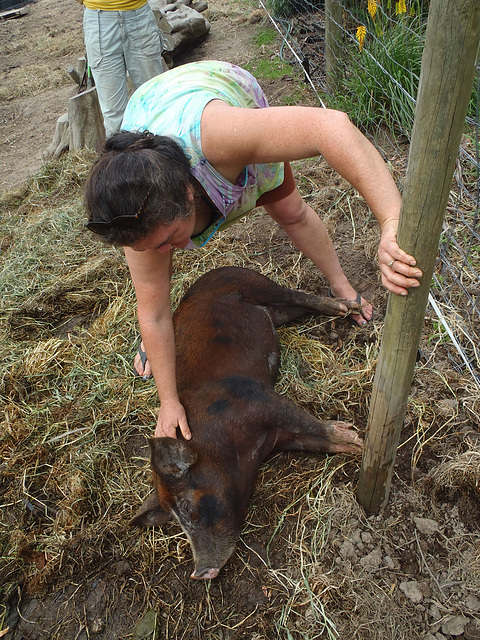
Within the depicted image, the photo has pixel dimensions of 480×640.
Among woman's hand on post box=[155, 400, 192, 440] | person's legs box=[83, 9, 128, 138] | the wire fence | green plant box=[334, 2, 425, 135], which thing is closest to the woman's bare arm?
woman's hand on post box=[155, 400, 192, 440]

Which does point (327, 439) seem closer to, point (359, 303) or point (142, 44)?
point (359, 303)

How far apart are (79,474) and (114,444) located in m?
0.27

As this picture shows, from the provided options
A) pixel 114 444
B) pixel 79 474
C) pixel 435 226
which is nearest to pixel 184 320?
pixel 114 444

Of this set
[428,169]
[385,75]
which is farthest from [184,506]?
[385,75]

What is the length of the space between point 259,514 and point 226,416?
20.1 inches

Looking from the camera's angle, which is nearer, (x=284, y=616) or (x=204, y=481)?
(x=284, y=616)

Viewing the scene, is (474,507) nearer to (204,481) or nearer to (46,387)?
(204,481)

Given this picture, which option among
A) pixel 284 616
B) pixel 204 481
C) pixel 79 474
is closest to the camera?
pixel 284 616

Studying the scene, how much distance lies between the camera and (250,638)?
2275mm

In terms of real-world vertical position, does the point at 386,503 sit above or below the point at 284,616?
above

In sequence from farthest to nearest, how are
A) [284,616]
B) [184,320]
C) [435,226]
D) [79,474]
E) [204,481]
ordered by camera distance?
[184,320] → [79,474] → [204,481] → [284,616] → [435,226]

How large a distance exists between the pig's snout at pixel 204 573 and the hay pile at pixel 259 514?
0.16 metres

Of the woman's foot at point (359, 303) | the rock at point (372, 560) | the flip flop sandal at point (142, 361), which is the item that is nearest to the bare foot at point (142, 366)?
the flip flop sandal at point (142, 361)

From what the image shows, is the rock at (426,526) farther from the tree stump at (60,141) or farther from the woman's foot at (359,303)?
the tree stump at (60,141)
